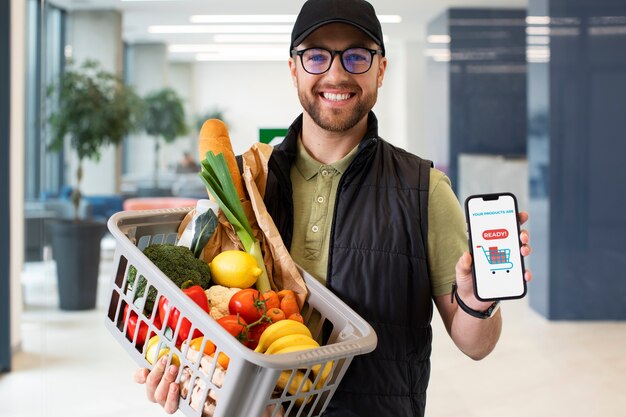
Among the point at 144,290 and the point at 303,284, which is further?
the point at 303,284

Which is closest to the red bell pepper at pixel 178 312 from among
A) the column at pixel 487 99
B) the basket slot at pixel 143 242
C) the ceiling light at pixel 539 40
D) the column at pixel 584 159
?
the basket slot at pixel 143 242

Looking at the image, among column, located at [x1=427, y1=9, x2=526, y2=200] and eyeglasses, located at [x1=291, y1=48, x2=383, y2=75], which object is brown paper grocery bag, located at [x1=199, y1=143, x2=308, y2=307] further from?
column, located at [x1=427, y1=9, x2=526, y2=200]

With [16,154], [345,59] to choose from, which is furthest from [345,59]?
[16,154]

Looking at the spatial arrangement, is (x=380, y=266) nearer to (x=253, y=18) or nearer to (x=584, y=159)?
(x=253, y=18)

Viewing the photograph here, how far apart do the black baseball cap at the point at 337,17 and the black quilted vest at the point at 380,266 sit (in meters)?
0.21

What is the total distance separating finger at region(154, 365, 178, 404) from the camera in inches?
45.9

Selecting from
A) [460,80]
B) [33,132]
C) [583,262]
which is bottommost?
[583,262]

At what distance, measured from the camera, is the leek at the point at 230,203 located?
136cm

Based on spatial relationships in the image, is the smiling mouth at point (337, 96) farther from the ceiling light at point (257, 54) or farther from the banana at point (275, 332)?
the ceiling light at point (257, 54)

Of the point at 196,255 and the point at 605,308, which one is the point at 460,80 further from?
the point at 196,255

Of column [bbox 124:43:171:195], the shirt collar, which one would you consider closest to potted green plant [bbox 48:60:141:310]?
column [bbox 124:43:171:195]

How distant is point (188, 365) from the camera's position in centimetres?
113

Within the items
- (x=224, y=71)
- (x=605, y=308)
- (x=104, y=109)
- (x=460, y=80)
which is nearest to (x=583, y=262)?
(x=605, y=308)

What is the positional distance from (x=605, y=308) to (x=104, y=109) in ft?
12.7
